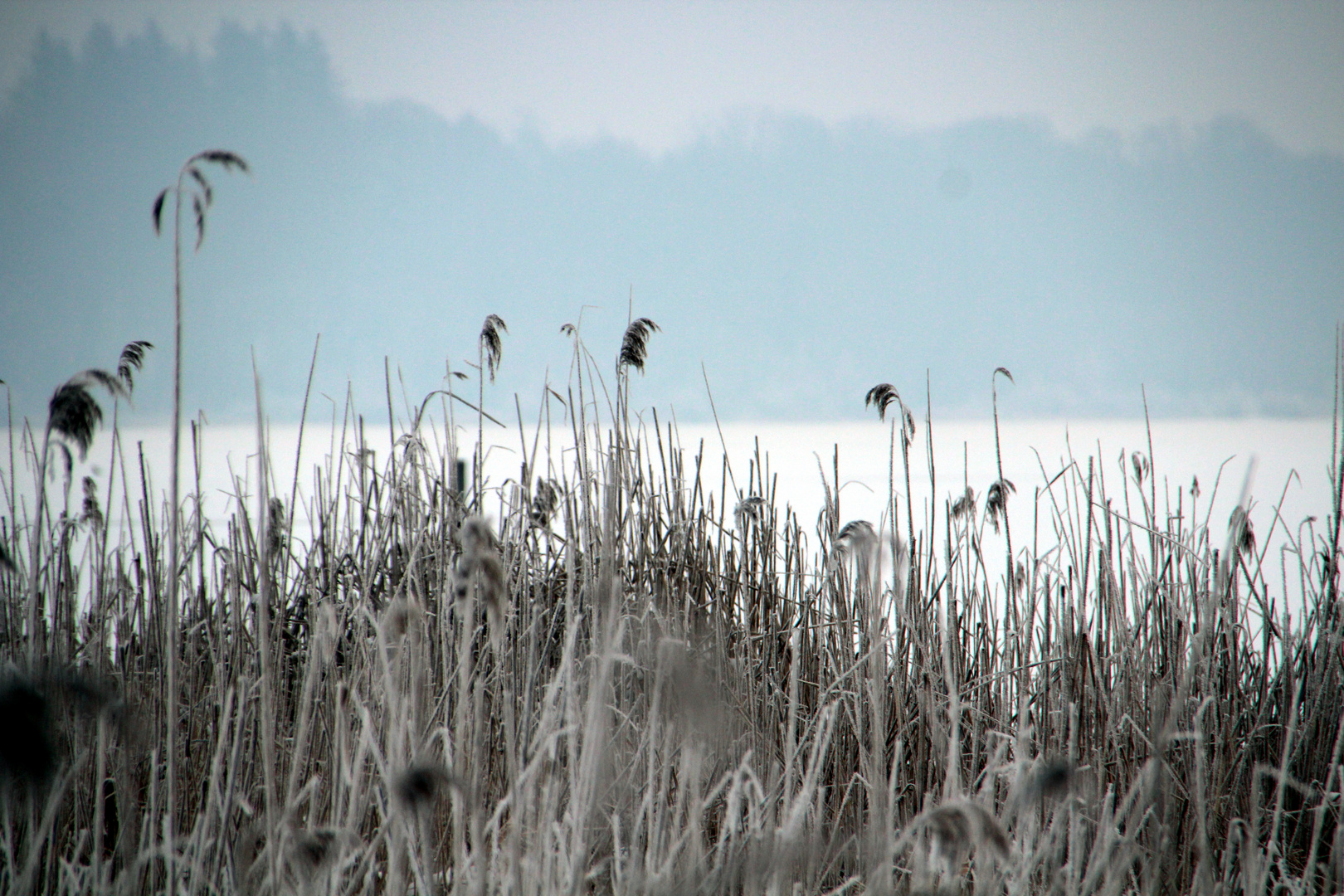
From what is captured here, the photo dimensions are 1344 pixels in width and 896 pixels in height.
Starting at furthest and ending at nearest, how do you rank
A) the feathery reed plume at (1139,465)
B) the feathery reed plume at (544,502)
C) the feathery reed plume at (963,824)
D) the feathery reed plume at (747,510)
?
1. the feathery reed plume at (1139,465)
2. the feathery reed plume at (544,502)
3. the feathery reed plume at (747,510)
4. the feathery reed plume at (963,824)

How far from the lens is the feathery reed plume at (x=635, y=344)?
1.66 metres

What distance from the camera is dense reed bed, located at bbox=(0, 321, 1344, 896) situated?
1.34 m

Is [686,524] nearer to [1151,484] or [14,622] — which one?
[1151,484]

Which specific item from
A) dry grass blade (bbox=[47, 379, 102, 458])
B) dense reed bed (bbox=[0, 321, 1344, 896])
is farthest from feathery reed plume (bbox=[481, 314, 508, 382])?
dry grass blade (bbox=[47, 379, 102, 458])

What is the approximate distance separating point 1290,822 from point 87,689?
2230 mm

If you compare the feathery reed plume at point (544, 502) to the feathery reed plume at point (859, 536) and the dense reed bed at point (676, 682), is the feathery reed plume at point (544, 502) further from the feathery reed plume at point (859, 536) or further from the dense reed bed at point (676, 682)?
the feathery reed plume at point (859, 536)

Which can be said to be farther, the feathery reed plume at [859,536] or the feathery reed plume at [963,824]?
the feathery reed plume at [859,536]

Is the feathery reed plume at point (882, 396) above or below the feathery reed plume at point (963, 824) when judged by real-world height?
above

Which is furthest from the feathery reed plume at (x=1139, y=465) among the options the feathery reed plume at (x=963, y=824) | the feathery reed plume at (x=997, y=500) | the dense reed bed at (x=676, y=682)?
the feathery reed plume at (x=963, y=824)

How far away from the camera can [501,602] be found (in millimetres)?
811

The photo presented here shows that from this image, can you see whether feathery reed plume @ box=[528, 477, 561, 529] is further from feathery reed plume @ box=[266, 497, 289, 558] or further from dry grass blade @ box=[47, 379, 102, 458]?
dry grass blade @ box=[47, 379, 102, 458]

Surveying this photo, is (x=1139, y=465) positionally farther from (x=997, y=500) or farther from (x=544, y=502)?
(x=544, y=502)

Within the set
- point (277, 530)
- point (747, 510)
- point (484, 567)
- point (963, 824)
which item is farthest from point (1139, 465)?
point (277, 530)

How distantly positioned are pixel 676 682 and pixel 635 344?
63 centimetres
